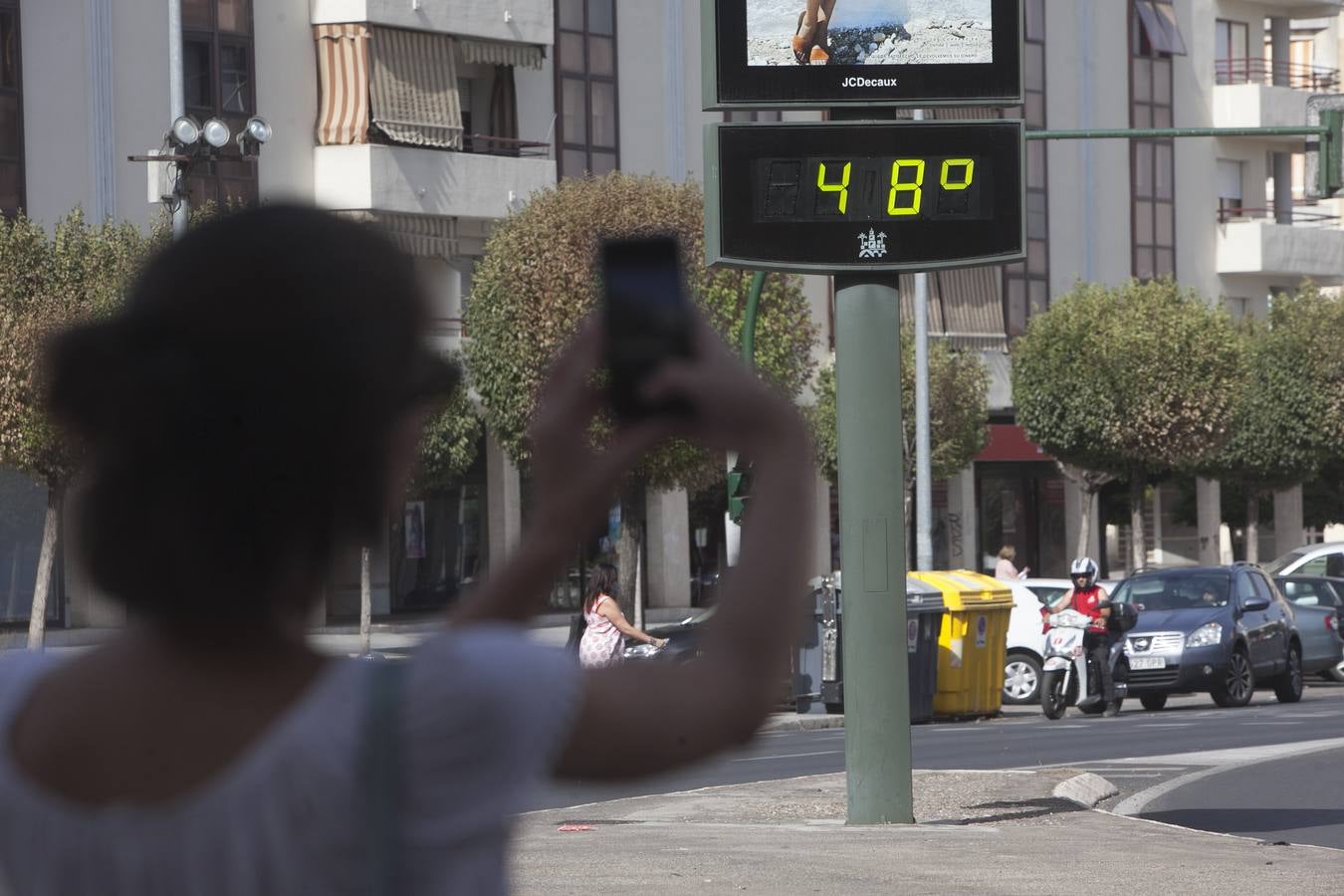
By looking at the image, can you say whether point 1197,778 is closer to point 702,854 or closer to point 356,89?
point 702,854

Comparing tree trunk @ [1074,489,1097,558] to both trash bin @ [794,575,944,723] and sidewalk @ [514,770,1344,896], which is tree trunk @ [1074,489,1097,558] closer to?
trash bin @ [794,575,944,723]

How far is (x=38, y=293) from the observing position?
31.0 metres

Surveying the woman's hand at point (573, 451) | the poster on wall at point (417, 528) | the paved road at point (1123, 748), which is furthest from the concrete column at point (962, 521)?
the woman's hand at point (573, 451)

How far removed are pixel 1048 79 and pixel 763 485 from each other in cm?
5124

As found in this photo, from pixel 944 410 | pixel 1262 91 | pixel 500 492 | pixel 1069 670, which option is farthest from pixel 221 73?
pixel 1262 91

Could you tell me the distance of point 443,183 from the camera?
130ft

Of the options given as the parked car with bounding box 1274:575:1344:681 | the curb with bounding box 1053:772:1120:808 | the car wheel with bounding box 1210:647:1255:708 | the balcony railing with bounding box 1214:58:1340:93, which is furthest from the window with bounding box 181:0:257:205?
the balcony railing with bounding box 1214:58:1340:93

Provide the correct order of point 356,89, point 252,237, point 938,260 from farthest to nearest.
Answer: point 356,89
point 938,260
point 252,237

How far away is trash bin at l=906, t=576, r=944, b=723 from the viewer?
72.6 ft

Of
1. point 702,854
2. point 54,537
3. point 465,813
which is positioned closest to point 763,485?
point 465,813

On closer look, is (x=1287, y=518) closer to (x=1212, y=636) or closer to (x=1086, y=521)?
(x=1086, y=521)

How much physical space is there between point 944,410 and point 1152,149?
12.8m

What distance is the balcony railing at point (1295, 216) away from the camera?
55781 mm

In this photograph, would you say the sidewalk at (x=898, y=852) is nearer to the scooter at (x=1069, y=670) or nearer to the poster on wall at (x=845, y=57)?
the poster on wall at (x=845, y=57)
